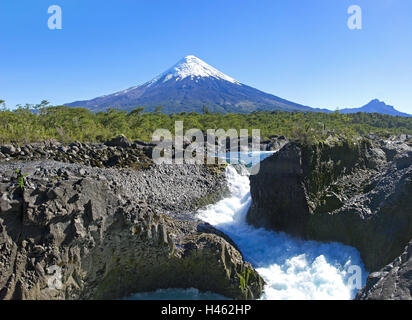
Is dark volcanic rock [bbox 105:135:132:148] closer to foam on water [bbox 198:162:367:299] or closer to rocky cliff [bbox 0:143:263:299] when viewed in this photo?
foam on water [bbox 198:162:367:299]

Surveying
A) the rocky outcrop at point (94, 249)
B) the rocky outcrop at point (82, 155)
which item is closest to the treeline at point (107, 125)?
the rocky outcrop at point (82, 155)

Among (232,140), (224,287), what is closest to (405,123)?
(232,140)

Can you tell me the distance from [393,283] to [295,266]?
11.8ft

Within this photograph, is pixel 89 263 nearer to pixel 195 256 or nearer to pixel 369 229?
pixel 195 256

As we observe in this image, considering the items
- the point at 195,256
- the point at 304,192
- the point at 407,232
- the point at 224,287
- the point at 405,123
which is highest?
the point at 405,123

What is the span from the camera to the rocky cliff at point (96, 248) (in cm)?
503

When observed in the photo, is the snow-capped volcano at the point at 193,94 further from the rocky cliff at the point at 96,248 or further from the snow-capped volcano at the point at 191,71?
the rocky cliff at the point at 96,248

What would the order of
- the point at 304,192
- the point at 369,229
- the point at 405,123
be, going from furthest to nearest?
1. the point at 405,123
2. the point at 304,192
3. the point at 369,229

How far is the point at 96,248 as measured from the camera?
19.0ft

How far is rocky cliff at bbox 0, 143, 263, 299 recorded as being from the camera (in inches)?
198

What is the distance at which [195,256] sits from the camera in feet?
21.9

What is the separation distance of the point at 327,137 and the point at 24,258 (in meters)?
9.41

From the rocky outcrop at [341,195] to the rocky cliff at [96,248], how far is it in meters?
2.59

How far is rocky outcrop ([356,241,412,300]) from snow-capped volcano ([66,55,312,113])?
98834mm
